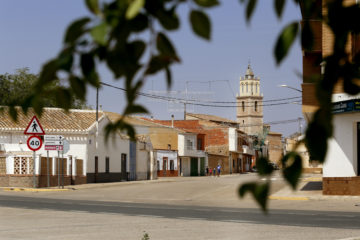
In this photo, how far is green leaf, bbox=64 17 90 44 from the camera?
7.08 feet

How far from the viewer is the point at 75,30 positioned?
2182 millimetres

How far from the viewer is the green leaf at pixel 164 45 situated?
228 centimetres

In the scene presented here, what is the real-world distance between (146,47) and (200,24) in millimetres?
193

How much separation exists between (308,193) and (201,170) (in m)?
57.7

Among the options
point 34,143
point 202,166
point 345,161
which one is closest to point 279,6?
point 345,161

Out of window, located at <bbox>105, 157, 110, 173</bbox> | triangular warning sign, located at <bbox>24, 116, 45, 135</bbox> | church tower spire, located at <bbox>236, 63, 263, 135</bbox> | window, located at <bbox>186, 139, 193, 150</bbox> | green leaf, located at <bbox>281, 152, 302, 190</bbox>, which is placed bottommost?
green leaf, located at <bbox>281, 152, 302, 190</bbox>

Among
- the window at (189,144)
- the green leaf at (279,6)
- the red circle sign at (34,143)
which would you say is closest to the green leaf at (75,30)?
the green leaf at (279,6)

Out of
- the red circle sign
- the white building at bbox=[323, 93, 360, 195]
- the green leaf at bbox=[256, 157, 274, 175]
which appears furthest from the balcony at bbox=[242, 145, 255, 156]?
the green leaf at bbox=[256, 157, 274, 175]

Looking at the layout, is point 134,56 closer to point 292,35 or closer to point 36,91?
point 36,91

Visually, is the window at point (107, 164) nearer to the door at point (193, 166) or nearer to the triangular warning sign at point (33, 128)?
the triangular warning sign at point (33, 128)

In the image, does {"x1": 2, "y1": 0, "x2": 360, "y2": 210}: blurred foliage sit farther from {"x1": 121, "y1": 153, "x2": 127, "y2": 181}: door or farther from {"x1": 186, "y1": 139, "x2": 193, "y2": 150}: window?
{"x1": 186, "y1": 139, "x2": 193, "y2": 150}: window

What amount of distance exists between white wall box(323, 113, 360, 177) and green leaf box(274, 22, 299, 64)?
24.4 metres

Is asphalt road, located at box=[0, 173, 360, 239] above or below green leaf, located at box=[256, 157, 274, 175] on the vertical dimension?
below

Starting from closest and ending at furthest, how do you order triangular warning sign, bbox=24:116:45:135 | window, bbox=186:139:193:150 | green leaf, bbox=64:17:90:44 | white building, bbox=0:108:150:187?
green leaf, bbox=64:17:90:44, triangular warning sign, bbox=24:116:45:135, white building, bbox=0:108:150:187, window, bbox=186:139:193:150
